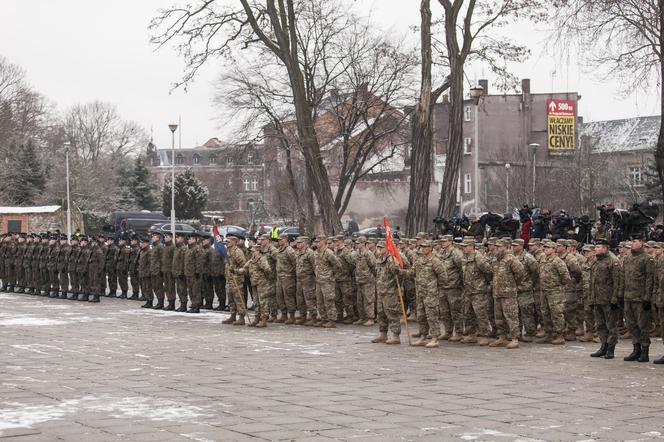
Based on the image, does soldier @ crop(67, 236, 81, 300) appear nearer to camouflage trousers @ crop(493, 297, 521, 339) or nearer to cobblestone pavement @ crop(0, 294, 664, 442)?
cobblestone pavement @ crop(0, 294, 664, 442)

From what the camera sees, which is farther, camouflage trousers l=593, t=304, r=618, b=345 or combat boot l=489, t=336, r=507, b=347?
combat boot l=489, t=336, r=507, b=347

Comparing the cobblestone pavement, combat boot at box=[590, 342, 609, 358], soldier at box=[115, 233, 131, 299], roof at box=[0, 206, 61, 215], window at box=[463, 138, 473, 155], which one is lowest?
the cobblestone pavement

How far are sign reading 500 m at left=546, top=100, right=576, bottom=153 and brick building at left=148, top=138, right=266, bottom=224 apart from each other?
839 inches

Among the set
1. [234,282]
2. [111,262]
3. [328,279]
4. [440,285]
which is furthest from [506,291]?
[111,262]

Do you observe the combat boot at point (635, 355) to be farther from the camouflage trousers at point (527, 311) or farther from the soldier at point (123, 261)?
the soldier at point (123, 261)

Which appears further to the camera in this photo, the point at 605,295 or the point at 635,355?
the point at 605,295

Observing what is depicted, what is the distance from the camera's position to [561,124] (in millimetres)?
76812

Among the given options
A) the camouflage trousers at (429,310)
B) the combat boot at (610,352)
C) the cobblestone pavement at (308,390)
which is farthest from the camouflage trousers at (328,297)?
the combat boot at (610,352)

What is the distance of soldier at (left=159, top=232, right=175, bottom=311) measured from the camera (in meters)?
25.0

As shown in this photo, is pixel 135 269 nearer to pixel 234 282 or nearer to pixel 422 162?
pixel 234 282

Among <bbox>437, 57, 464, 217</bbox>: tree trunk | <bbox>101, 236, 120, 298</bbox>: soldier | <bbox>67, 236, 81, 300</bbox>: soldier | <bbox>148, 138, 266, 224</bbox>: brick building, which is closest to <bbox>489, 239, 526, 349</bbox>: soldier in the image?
<bbox>437, 57, 464, 217</bbox>: tree trunk

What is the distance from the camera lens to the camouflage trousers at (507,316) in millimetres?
17000

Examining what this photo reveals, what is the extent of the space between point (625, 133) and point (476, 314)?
66.3m

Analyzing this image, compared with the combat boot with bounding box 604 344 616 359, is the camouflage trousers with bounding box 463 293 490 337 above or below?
above
